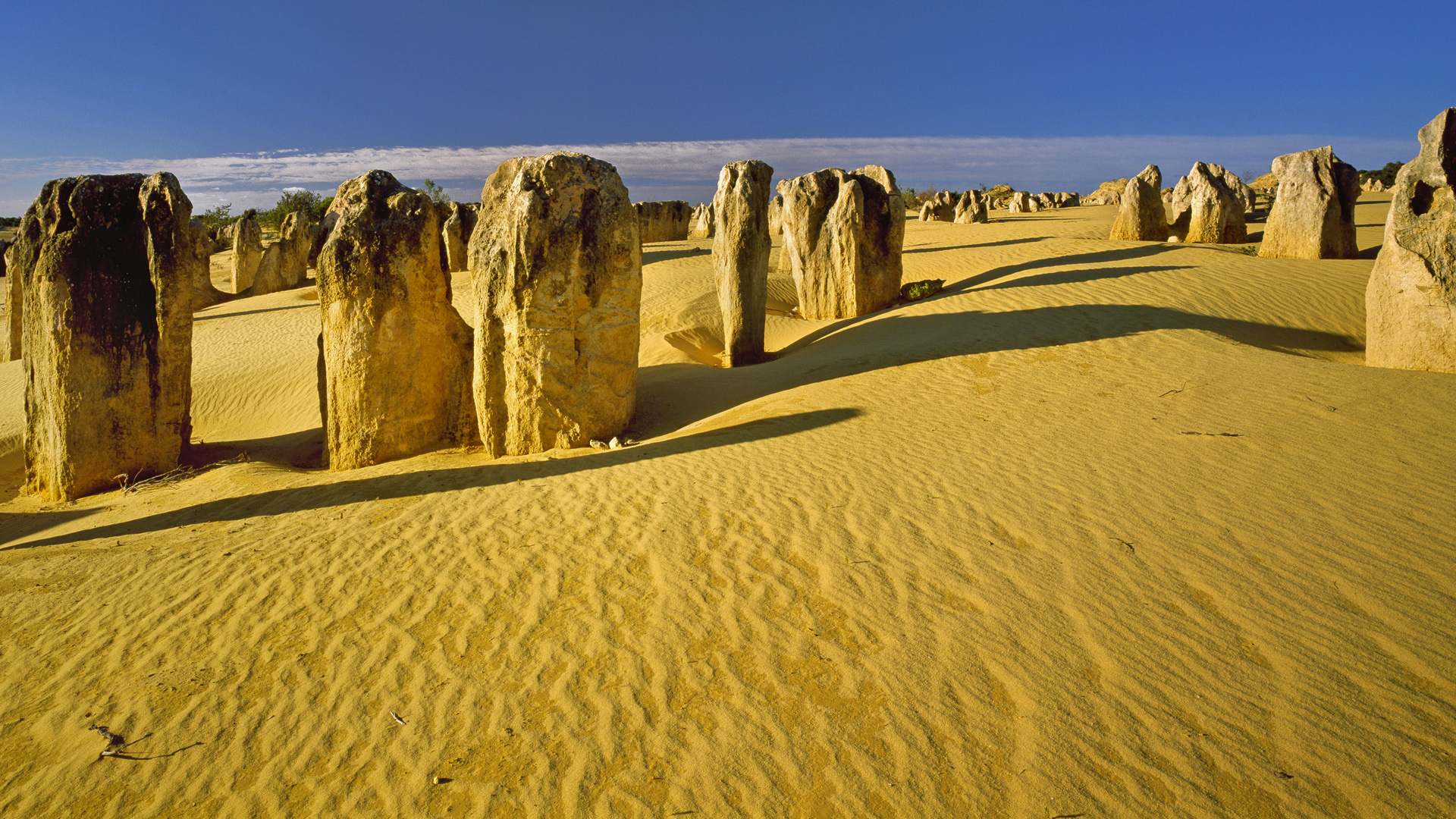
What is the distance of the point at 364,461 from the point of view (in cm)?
844

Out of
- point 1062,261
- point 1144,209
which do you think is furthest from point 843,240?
point 1144,209

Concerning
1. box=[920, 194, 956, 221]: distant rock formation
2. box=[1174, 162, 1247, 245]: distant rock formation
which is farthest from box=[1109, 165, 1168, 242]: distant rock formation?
box=[920, 194, 956, 221]: distant rock formation

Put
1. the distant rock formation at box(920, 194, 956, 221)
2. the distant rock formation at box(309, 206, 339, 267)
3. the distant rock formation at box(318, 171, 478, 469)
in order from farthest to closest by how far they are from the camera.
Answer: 1. the distant rock formation at box(920, 194, 956, 221)
2. the distant rock formation at box(309, 206, 339, 267)
3. the distant rock formation at box(318, 171, 478, 469)

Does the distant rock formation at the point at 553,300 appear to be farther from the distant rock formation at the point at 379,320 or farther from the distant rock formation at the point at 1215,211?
the distant rock formation at the point at 1215,211

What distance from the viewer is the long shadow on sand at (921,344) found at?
31.5 feet

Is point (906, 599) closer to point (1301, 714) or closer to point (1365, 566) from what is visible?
point (1301, 714)

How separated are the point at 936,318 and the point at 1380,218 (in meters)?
22.2

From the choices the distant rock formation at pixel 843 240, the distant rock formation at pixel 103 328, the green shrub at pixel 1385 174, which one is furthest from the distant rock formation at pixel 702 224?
the green shrub at pixel 1385 174

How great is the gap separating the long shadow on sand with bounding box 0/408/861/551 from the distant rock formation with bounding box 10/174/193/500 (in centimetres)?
148

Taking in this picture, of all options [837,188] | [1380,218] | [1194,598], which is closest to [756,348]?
[837,188]

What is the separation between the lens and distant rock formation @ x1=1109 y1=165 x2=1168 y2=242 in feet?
63.0

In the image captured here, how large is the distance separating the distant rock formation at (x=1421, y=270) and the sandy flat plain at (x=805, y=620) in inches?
20.9

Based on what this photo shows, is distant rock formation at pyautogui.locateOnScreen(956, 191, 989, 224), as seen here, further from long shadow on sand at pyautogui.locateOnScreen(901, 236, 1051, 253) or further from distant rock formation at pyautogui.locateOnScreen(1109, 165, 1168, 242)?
distant rock formation at pyautogui.locateOnScreen(1109, 165, 1168, 242)

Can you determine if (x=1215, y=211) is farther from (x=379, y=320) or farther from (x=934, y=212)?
(x=379, y=320)
